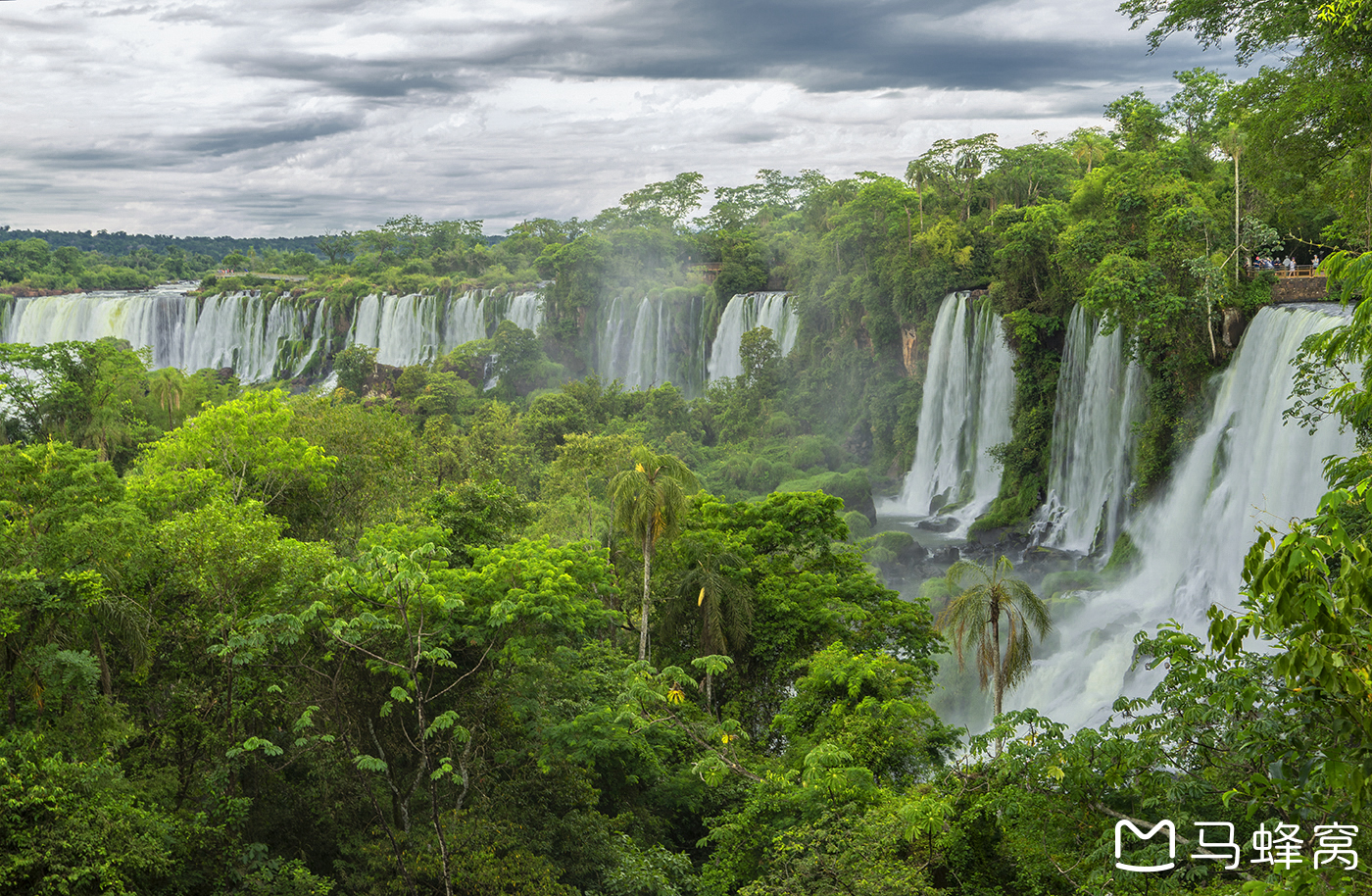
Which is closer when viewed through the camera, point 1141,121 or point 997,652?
point 997,652

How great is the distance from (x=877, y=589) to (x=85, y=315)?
65.2 m

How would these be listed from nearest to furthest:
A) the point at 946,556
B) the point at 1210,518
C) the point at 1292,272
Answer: the point at 1210,518, the point at 1292,272, the point at 946,556

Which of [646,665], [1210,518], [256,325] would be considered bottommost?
[646,665]

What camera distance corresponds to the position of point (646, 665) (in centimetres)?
1426

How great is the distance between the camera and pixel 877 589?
19.3 metres

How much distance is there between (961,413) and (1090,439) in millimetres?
7463

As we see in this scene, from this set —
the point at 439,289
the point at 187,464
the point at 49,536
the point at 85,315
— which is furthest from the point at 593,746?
the point at 85,315

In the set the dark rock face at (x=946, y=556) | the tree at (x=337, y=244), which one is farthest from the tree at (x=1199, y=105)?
the tree at (x=337, y=244)

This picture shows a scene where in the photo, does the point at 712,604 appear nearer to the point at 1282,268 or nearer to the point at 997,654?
→ the point at 997,654

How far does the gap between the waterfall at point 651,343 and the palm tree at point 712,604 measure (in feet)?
118

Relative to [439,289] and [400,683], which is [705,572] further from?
[439,289]

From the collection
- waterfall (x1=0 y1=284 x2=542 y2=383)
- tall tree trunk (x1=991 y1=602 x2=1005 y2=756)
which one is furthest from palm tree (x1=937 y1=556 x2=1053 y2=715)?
waterfall (x1=0 y1=284 x2=542 y2=383)

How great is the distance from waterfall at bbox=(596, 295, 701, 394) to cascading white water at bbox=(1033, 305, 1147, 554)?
26.6 metres

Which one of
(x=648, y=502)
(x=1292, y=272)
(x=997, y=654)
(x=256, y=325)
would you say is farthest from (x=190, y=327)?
(x=997, y=654)
